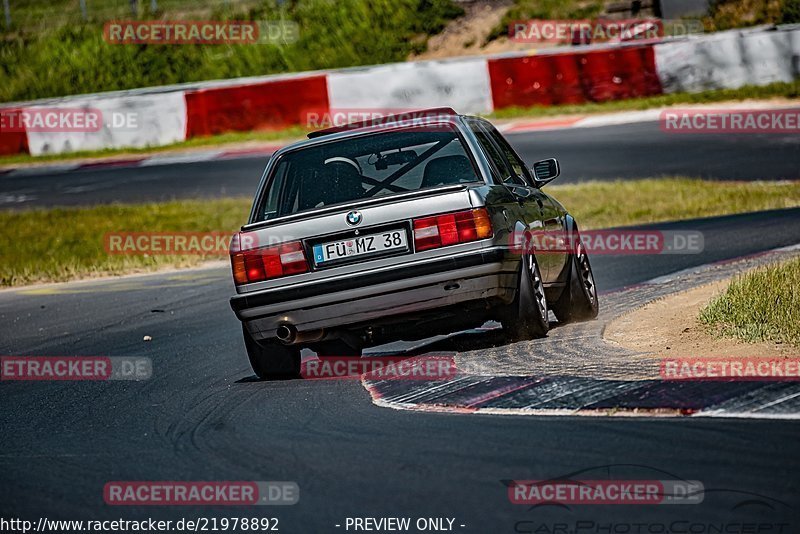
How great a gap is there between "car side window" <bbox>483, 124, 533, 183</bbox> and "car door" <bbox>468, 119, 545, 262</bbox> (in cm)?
10

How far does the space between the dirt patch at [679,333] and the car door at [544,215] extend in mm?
497

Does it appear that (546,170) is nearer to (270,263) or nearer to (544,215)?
(544,215)

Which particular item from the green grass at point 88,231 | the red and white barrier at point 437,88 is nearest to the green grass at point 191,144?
the red and white barrier at point 437,88

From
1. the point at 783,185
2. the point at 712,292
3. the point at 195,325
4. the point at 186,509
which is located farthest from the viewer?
the point at 783,185

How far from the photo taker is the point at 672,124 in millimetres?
23031

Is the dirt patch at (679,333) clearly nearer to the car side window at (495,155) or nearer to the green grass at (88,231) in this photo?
the car side window at (495,155)

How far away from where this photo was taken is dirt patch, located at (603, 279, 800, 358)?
6598 mm

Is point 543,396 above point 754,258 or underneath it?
above

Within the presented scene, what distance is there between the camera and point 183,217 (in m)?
19.0

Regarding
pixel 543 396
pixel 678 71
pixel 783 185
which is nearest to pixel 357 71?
pixel 678 71

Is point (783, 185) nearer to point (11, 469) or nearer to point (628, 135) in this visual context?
point (628, 135)

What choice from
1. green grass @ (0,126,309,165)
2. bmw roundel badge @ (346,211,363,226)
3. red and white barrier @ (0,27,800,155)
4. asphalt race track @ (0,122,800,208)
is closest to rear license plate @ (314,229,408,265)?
bmw roundel badge @ (346,211,363,226)

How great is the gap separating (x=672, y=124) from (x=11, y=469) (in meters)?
18.8

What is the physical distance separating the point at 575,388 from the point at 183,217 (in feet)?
44.3
